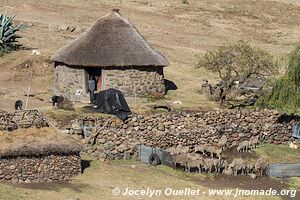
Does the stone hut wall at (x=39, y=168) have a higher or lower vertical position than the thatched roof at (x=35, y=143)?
lower

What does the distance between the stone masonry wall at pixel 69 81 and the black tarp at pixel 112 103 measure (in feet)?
10.3

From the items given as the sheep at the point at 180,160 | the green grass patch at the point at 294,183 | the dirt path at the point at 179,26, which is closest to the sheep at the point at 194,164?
the sheep at the point at 180,160

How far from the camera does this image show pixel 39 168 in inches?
842

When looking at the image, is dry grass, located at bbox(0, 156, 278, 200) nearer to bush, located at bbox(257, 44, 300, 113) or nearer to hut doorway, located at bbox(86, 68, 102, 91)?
bush, located at bbox(257, 44, 300, 113)

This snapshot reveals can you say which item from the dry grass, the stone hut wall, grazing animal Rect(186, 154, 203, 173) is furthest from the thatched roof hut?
the stone hut wall

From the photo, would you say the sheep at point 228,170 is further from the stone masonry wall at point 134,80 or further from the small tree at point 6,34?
the small tree at point 6,34

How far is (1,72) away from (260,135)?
1674 centimetres

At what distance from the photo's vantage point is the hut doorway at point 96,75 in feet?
113

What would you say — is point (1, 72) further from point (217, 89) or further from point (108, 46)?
point (217, 89)

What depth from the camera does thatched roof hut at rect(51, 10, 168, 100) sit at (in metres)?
33.5

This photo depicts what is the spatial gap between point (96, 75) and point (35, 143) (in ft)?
44.8

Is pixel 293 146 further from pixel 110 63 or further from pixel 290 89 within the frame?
pixel 110 63

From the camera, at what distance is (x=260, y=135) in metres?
30.4

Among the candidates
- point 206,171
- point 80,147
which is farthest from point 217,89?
point 80,147
